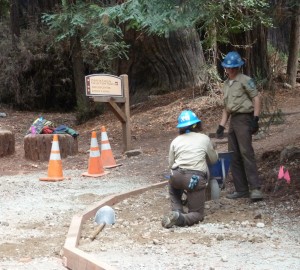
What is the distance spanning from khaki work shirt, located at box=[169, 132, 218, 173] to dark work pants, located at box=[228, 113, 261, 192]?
1.88ft

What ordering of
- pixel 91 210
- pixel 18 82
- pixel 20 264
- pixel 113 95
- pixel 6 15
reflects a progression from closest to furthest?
pixel 20 264
pixel 91 210
pixel 113 95
pixel 18 82
pixel 6 15

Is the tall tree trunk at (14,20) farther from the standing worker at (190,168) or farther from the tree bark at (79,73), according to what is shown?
the standing worker at (190,168)

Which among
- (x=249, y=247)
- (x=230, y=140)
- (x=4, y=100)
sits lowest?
(x=4, y=100)

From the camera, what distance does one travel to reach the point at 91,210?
664 centimetres

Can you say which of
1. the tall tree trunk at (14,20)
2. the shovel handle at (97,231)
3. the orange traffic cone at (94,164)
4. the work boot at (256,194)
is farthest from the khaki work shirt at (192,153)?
the tall tree trunk at (14,20)

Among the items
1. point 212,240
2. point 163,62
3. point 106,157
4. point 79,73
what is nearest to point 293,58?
point 163,62

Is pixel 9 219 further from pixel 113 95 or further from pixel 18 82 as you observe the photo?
pixel 18 82

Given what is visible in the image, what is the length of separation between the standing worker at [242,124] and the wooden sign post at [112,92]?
14.7 feet

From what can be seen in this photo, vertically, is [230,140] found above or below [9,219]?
above

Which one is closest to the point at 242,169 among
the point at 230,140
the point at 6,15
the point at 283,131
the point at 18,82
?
the point at 230,140

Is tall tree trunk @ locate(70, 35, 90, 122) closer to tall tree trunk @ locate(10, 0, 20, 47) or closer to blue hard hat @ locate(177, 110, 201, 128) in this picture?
tall tree trunk @ locate(10, 0, 20, 47)

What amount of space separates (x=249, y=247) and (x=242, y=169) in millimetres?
2115

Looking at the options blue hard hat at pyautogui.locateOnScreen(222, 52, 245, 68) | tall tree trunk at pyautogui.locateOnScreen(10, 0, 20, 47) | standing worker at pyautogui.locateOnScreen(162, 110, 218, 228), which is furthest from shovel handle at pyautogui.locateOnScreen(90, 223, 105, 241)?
tall tree trunk at pyautogui.locateOnScreen(10, 0, 20, 47)

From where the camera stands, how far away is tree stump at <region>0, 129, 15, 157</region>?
465 inches
